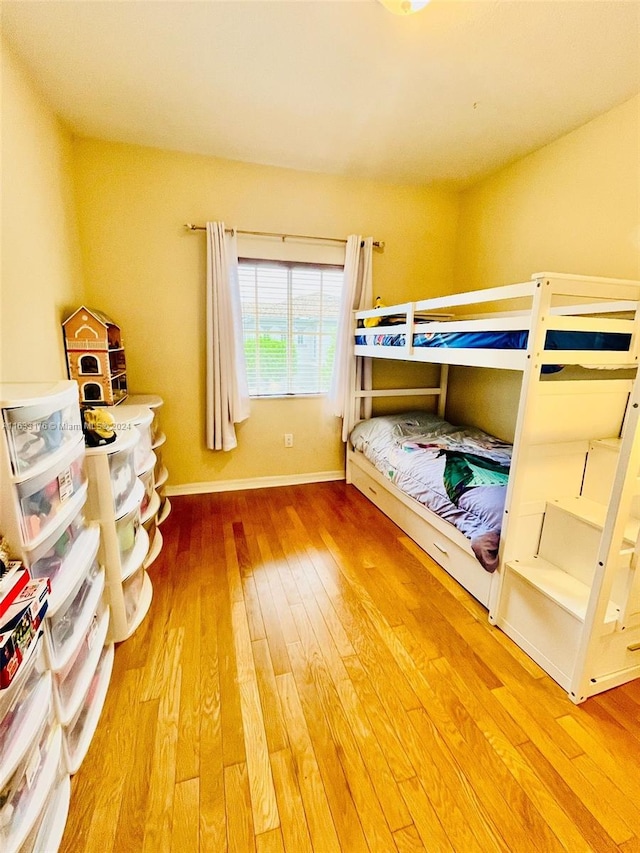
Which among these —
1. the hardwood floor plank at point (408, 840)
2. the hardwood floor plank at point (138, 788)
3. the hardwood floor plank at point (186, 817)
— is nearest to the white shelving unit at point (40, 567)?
the hardwood floor plank at point (138, 788)

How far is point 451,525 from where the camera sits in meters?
1.93

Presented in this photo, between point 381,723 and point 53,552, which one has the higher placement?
point 53,552

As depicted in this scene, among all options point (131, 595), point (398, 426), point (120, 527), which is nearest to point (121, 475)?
point (120, 527)

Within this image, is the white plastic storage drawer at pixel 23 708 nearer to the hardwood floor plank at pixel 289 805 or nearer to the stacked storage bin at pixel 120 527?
the stacked storage bin at pixel 120 527

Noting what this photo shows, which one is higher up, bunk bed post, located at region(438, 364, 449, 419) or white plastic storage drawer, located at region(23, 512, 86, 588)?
bunk bed post, located at region(438, 364, 449, 419)

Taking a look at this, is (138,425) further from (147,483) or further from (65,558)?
(65,558)

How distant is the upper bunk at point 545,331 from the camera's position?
1.37 m

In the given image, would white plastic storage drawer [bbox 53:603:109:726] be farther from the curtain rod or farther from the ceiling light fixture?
the curtain rod

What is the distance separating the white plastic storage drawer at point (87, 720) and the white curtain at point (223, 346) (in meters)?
1.69

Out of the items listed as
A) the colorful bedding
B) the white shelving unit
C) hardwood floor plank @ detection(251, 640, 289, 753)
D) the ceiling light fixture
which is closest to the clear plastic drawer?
the white shelving unit

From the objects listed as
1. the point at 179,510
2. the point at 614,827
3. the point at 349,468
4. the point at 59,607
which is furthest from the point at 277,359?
the point at 614,827

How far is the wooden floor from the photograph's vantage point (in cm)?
97

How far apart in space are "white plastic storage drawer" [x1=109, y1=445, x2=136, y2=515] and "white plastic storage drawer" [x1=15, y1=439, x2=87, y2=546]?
0.84 ft

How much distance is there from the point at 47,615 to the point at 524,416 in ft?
5.50
